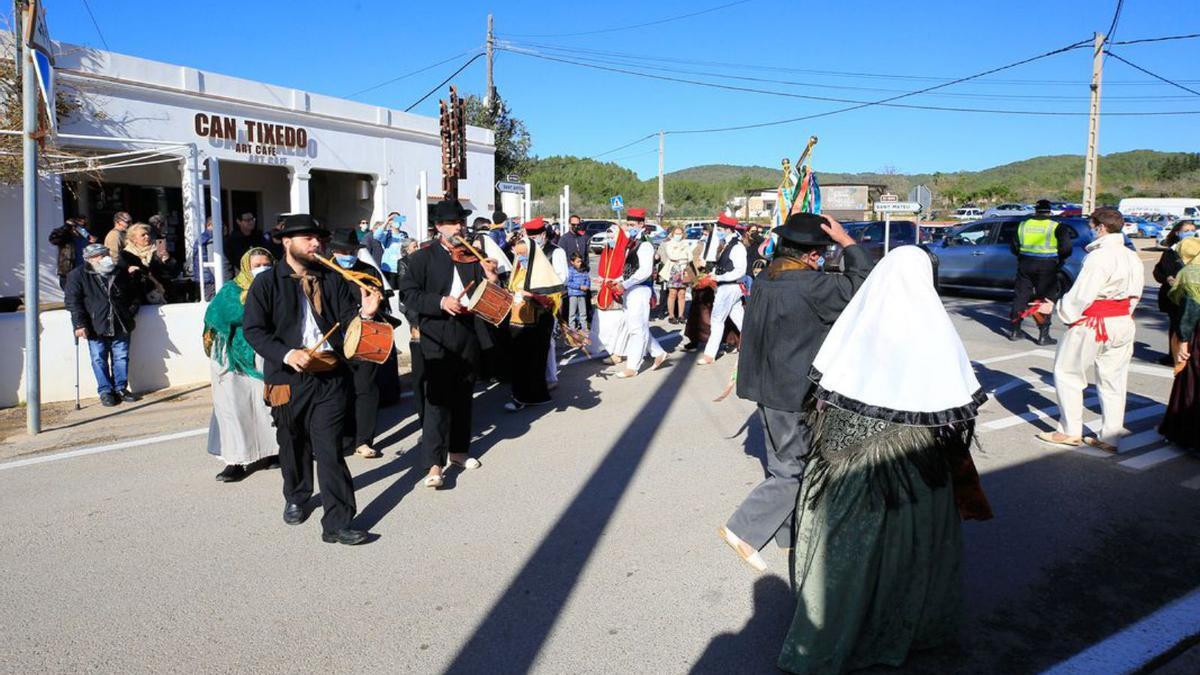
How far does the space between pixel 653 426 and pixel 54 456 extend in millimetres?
4700

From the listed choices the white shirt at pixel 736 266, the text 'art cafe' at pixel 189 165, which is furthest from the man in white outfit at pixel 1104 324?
the text 'art cafe' at pixel 189 165

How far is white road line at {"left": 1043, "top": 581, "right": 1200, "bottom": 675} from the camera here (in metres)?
3.24

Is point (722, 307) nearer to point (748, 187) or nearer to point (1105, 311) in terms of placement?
point (1105, 311)

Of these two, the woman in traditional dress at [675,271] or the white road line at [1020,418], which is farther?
the woman in traditional dress at [675,271]

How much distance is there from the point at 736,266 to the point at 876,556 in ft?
22.4

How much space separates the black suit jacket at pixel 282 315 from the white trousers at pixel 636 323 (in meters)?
5.03

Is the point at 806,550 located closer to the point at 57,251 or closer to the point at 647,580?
the point at 647,580

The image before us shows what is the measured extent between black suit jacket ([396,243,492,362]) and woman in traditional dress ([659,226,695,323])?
8.22 m

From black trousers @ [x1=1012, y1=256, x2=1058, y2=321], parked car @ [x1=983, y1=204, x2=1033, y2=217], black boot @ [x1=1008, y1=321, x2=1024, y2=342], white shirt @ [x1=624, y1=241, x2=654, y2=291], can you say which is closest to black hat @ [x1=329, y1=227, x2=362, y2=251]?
Result: white shirt @ [x1=624, y1=241, x2=654, y2=291]

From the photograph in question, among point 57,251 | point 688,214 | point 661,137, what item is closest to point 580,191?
point 688,214

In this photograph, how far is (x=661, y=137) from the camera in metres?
51.4

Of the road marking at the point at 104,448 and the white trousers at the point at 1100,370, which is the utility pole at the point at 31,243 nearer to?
the road marking at the point at 104,448

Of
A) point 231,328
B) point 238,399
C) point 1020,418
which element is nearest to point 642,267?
point 1020,418

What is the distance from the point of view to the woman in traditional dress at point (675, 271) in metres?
13.9
